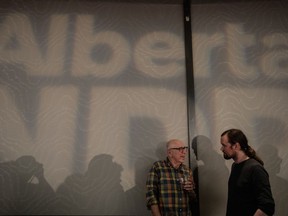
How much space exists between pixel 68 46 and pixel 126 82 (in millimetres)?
751

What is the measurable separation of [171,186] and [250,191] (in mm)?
683

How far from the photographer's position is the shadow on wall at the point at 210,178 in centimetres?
260

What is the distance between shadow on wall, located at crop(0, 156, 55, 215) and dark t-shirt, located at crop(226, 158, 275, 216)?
5.46 feet

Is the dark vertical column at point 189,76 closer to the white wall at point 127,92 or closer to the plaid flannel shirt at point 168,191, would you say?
the white wall at point 127,92

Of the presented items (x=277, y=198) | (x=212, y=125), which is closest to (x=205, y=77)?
(x=212, y=125)

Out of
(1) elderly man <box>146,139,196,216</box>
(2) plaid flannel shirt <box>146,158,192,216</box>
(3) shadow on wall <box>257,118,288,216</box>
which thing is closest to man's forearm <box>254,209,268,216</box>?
(1) elderly man <box>146,139,196,216</box>

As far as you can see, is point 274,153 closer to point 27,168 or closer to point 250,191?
point 250,191

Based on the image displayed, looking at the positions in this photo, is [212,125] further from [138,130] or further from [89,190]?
[89,190]

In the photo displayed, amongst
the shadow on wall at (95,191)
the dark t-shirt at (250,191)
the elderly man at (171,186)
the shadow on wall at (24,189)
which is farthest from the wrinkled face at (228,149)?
the shadow on wall at (24,189)

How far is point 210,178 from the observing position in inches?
104

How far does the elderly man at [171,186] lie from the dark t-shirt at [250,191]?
39 cm

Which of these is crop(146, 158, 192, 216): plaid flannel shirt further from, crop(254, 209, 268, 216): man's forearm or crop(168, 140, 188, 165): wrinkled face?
crop(254, 209, 268, 216): man's forearm

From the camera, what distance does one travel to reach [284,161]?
2.70m

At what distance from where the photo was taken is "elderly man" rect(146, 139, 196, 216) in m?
2.23
